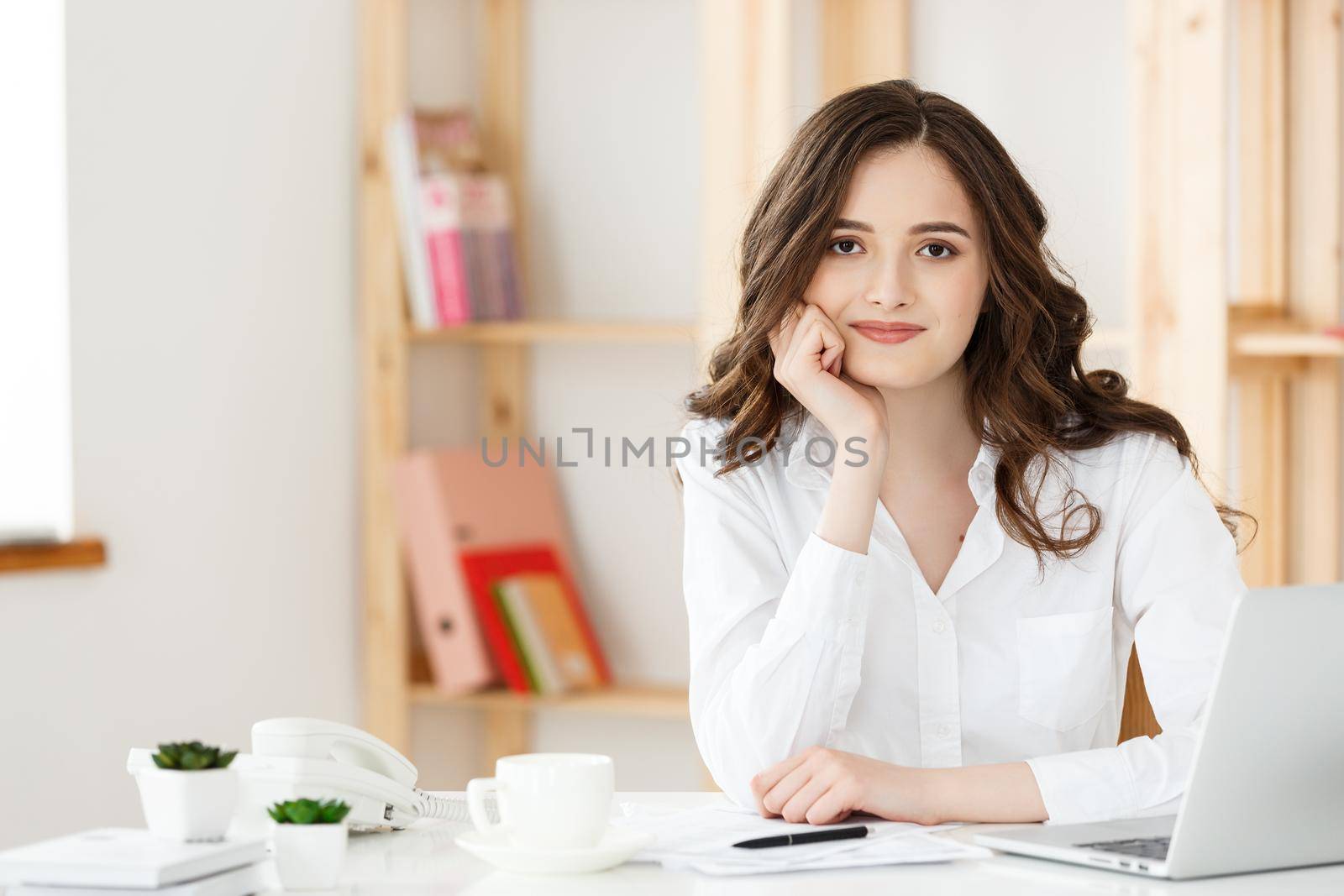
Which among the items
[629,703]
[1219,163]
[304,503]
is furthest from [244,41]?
[1219,163]

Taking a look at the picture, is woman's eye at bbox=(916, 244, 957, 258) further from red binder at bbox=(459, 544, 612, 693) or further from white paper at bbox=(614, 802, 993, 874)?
red binder at bbox=(459, 544, 612, 693)

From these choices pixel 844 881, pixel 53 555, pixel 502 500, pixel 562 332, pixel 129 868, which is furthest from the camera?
pixel 502 500

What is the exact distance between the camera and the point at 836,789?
1310 millimetres

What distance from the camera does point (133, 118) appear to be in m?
2.43

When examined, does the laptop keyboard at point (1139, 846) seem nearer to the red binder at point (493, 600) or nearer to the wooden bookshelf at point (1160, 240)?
the wooden bookshelf at point (1160, 240)

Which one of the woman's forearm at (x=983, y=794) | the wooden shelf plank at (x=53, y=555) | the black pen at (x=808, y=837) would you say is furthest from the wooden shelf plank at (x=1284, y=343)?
the wooden shelf plank at (x=53, y=555)

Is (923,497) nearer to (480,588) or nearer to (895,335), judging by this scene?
(895,335)

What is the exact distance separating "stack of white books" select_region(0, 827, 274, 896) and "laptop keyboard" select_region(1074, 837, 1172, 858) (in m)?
0.58

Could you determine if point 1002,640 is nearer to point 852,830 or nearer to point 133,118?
point 852,830

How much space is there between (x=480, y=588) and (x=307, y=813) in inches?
73.5

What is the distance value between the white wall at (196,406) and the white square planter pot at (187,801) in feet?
4.23

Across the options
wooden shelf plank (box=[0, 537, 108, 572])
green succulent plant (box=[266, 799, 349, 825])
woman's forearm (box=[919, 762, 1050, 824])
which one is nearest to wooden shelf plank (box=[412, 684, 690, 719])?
wooden shelf plank (box=[0, 537, 108, 572])

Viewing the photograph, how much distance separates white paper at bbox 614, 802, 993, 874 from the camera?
1.11m

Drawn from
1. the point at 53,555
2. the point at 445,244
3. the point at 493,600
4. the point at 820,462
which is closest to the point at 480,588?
the point at 493,600
